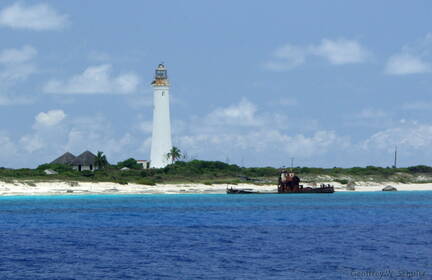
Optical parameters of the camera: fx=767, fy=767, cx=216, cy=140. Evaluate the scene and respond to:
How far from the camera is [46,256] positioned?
1599 inches

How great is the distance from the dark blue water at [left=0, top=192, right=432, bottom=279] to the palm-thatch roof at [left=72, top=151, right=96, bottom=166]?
212ft

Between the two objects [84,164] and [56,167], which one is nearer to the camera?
[56,167]

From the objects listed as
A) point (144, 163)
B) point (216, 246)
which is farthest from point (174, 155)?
point (216, 246)

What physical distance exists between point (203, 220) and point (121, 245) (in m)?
21.2

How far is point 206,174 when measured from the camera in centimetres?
13888

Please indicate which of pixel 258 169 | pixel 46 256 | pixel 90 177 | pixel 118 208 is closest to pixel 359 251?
pixel 46 256

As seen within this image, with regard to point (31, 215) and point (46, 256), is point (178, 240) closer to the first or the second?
point (46, 256)

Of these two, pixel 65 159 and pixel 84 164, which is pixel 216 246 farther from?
pixel 65 159

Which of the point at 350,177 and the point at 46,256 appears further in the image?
the point at 350,177

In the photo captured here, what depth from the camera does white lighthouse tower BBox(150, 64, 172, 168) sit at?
126 metres

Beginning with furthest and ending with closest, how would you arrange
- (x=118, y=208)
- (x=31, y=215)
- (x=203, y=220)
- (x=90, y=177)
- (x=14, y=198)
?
1. (x=90, y=177)
2. (x=14, y=198)
3. (x=118, y=208)
4. (x=31, y=215)
5. (x=203, y=220)

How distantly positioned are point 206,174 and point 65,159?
87.0ft

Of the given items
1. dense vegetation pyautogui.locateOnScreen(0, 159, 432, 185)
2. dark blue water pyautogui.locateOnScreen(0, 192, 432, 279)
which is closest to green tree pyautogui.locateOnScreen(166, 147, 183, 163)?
dense vegetation pyautogui.locateOnScreen(0, 159, 432, 185)

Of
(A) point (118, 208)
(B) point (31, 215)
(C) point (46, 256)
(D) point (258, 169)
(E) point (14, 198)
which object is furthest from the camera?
(D) point (258, 169)
